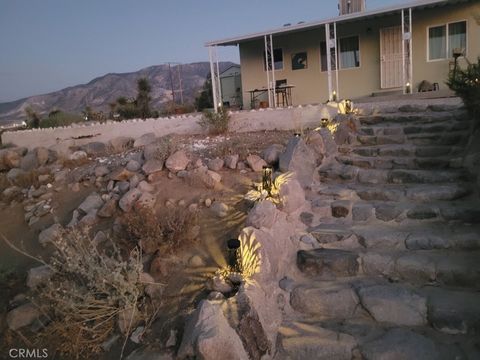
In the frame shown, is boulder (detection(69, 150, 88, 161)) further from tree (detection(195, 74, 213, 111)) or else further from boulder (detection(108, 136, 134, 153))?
tree (detection(195, 74, 213, 111))

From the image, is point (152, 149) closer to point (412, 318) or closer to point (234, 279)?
point (234, 279)

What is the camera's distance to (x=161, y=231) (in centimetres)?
365

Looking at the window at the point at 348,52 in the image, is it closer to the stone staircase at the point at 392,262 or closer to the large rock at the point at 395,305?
the stone staircase at the point at 392,262

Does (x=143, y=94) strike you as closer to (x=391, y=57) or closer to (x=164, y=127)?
(x=164, y=127)

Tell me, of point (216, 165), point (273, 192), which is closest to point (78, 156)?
point (216, 165)

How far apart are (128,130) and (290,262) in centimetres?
799

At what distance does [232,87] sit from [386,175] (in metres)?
13.5

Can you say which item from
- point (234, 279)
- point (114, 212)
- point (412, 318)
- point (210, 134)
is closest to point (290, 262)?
point (234, 279)

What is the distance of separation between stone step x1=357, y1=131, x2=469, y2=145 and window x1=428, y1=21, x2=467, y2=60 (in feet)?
24.7

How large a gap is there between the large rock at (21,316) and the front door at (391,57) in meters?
10.8

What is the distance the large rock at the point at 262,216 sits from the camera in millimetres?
3080

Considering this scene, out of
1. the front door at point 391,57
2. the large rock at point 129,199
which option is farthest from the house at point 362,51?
the large rock at point 129,199

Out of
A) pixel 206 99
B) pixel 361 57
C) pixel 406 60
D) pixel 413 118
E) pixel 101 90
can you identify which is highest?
pixel 101 90

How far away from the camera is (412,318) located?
8.11ft
